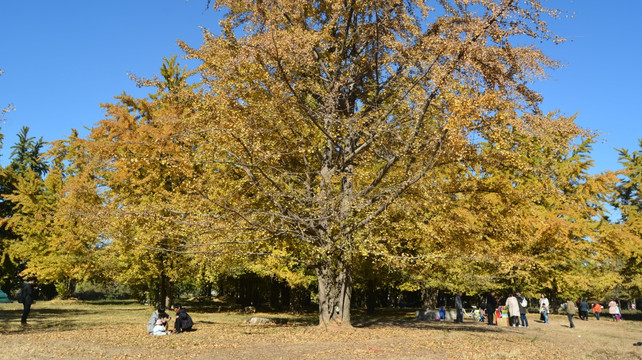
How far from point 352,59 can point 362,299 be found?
31.3 metres

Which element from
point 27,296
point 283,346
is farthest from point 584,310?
point 27,296

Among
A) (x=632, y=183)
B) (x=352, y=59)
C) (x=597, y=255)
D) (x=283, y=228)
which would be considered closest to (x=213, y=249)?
(x=283, y=228)

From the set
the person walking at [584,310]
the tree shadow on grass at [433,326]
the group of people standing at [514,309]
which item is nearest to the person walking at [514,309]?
the group of people standing at [514,309]

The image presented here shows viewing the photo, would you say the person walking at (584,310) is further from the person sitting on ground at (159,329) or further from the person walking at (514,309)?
the person sitting on ground at (159,329)

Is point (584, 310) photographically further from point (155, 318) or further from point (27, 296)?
point (27, 296)

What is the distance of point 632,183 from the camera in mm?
29906

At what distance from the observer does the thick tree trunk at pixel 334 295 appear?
13.9 m

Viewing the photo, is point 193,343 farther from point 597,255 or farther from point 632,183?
point 632,183

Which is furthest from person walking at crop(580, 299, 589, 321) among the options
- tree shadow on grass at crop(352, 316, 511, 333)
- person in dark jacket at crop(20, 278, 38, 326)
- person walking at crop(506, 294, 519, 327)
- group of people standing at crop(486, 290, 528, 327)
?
person in dark jacket at crop(20, 278, 38, 326)

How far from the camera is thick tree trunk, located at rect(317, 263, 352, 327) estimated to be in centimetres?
1390

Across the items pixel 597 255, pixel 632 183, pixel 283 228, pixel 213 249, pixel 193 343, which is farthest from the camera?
pixel 632 183

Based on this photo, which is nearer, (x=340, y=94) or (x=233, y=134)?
(x=233, y=134)

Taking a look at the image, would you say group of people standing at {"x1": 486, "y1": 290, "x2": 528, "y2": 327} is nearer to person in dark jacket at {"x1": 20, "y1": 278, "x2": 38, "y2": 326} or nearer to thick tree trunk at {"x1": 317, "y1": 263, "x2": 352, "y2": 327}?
thick tree trunk at {"x1": 317, "y1": 263, "x2": 352, "y2": 327}

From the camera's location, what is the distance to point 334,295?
14.1m
